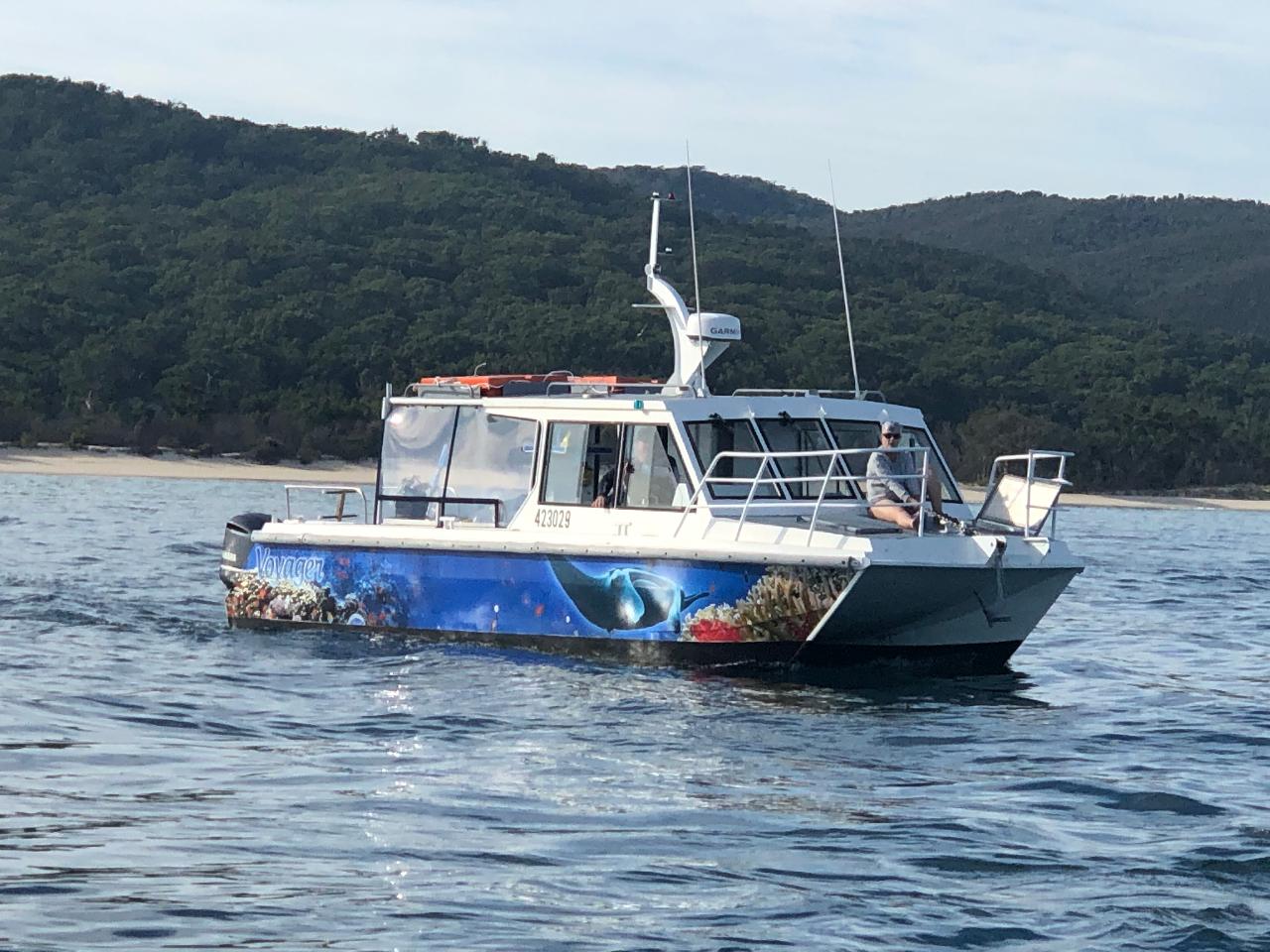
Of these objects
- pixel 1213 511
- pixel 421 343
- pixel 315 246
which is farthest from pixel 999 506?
pixel 315 246

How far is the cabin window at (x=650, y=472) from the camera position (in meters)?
14.6

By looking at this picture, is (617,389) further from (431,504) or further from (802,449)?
(431,504)

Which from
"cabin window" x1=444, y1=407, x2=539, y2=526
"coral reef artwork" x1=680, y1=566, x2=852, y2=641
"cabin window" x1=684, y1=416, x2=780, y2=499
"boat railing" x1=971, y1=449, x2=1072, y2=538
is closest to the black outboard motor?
"cabin window" x1=444, y1=407, x2=539, y2=526

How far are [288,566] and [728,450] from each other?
157 inches

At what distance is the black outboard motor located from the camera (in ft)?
56.0

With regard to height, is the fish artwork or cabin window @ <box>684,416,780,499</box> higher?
cabin window @ <box>684,416,780,499</box>

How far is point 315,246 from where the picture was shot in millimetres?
82375

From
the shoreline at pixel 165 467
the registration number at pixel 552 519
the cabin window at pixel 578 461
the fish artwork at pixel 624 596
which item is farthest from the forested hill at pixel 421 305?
the fish artwork at pixel 624 596

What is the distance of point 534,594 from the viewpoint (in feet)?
→ 48.4

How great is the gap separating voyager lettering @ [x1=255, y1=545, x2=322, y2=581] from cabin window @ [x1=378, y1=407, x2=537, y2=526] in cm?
77

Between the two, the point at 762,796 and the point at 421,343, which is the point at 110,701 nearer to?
the point at 762,796

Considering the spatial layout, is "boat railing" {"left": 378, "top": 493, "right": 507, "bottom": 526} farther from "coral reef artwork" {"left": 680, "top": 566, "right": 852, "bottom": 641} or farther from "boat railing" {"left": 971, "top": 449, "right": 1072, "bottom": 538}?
"boat railing" {"left": 971, "top": 449, "right": 1072, "bottom": 538}

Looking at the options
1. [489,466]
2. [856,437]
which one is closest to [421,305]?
[489,466]

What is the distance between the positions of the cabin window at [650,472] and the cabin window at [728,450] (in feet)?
0.62
